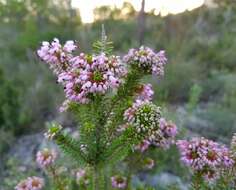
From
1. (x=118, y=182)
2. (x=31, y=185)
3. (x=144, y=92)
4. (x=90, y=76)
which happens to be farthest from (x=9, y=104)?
(x=90, y=76)

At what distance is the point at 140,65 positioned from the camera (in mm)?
2482

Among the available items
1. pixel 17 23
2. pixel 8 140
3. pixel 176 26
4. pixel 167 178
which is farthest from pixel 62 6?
pixel 167 178

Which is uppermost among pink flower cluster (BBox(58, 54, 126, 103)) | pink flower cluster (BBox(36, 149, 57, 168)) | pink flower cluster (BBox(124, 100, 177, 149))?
pink flower cluster (BBox(58, 54, 126, 103))

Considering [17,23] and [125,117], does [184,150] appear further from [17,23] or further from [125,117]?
[17,23]

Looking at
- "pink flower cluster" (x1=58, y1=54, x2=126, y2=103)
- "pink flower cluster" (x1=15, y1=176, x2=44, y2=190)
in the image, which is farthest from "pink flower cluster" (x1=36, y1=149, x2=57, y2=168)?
"pink flower cluster" (x1=58, y1=54, x2=126, y2=103)

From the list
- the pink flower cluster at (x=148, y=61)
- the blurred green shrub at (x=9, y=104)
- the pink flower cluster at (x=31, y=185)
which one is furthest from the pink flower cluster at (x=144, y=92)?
the blurred green shrub at (x=9, y=104)

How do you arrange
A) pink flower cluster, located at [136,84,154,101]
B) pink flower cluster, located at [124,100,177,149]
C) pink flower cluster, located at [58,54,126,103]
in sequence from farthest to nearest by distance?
pink flower cluster, located at [136,84,154,101] < pink flower cluster, located at [124,100,177,149] < pink flower cluster, located at [58,54,126,103]

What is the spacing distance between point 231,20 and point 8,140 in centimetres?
639

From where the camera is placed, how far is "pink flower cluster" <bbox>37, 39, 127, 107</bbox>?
224cm

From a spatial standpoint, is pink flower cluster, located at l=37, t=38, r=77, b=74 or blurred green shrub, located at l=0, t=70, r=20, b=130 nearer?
pink flower cluster, located at l=37, t=38, r=77, b=74

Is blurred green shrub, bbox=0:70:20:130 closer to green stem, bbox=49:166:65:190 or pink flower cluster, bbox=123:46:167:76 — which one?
green stem, bbox=49:166:65:190

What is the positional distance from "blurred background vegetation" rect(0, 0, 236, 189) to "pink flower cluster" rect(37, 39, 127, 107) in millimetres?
1885

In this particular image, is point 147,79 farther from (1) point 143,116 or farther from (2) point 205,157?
(1) point 143,116

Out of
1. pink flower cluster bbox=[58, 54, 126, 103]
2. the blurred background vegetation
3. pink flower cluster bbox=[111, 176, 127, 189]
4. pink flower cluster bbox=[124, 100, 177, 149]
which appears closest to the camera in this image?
pink flower cluster bbox=[58, 54, 126, 103]
